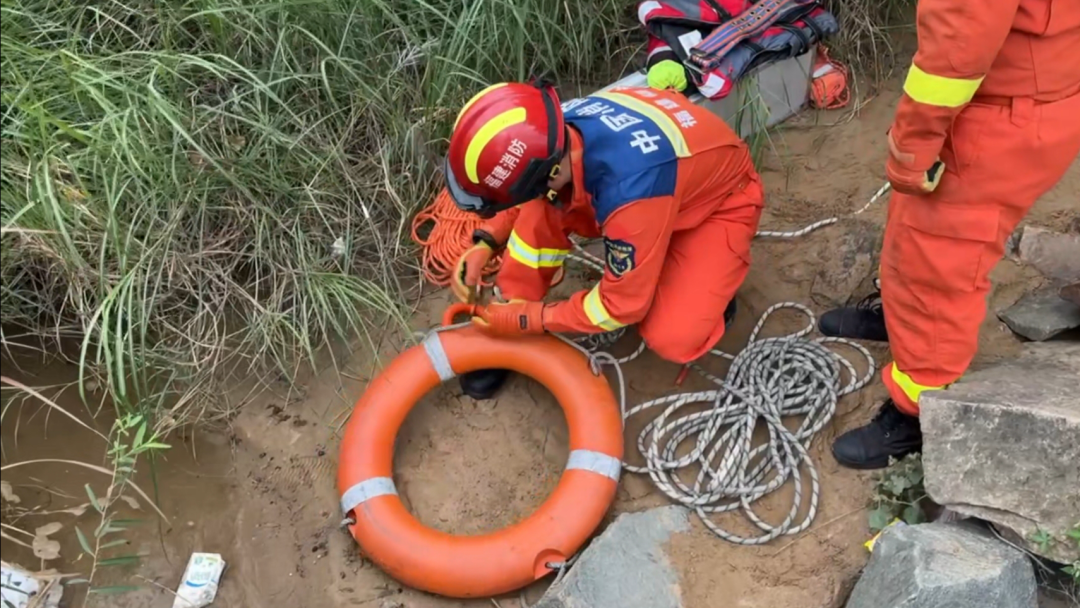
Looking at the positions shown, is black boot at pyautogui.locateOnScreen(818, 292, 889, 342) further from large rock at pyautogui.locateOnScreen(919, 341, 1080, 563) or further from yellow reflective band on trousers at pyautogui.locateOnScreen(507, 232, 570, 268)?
yellow reflective band on trousers at pyautogui.locateOnScreen(507, 232, 570, 268)

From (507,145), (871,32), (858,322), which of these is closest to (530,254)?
(507,145)

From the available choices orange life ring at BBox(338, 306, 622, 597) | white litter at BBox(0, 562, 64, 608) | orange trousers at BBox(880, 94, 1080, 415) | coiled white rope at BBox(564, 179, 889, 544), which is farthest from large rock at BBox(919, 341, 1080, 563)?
white litter at BBox(0, 562, 64, 608)

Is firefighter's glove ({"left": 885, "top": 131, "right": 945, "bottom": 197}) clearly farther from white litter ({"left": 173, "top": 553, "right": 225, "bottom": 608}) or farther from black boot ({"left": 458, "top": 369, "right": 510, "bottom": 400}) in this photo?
white litter ({"left": 173, "top": 553, "right": 225, "bottom": 608})

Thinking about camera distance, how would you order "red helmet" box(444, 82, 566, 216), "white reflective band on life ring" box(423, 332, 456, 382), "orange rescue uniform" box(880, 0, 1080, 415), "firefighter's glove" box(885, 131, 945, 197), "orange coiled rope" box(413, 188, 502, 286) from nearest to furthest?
"orange rescue uniform" box(880, 0, 1080, 415) → "firefighter's glove" box(885, 131, 945, 197) → "red helmet" box(444, 82, 566, 216) → "white reflective band on life ring" box(423, 332, 456, 382) → "orange coiled rope" box(413, 188, 502, 286)

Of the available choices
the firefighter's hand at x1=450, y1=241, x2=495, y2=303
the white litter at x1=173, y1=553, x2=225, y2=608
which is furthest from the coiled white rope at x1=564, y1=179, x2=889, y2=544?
the white litter at x1=173, y1=553, x2=225, y2=608

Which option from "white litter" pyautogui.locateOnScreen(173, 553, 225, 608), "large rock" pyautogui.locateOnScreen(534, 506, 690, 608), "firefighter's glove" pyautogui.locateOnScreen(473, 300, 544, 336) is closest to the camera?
Result: "large rock" pyautogui.locateOnScreen(534, 506, 690, 608)

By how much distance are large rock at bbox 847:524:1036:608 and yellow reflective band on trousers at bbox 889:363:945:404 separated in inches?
13.0

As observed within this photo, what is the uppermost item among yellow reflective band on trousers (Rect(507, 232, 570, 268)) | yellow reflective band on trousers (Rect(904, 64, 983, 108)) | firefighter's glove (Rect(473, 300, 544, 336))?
yellow reflective band on trousers (Rect(904, 64, 983, 108))

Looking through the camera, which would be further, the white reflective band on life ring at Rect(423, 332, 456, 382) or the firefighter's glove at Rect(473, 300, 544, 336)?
the white reflective band on life ring at Rect(423, 332, 456, 382)

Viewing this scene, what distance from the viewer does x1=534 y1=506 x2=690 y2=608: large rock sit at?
7.43 ft

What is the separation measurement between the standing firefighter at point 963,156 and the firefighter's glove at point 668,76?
107 cm

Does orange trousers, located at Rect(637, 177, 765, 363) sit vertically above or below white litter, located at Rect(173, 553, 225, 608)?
above

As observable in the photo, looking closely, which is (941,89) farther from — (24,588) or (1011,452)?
(24,588)

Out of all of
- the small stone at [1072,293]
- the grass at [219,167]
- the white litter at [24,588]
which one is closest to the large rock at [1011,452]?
the small stone at [1072,293]
